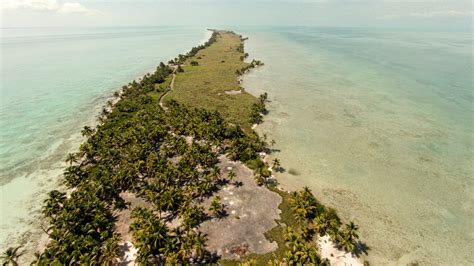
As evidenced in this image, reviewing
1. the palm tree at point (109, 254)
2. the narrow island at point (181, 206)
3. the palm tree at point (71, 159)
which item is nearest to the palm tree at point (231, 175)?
the narrow island at point (181, 206)

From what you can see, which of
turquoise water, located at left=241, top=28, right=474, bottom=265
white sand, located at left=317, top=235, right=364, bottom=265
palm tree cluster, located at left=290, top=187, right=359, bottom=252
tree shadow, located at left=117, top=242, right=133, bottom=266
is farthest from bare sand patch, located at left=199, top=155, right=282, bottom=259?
tree shadow, located at left=117, top=242, right=133, bottom=266

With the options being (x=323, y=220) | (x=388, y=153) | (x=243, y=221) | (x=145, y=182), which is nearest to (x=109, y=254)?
(x=145, y=182)

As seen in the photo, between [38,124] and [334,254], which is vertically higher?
[38,124]

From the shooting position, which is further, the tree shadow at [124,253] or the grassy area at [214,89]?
the grassy area at [214,89]

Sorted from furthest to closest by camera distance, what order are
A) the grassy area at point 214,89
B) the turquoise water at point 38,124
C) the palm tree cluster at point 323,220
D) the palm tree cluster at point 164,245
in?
the grassy area at point 214,89 → the turquoise water at point 38,124 → the palm tree cluster at point 323,220 → the palm tree cluster at point 164,245

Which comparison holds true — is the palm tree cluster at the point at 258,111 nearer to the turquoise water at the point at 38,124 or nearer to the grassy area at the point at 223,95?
the grassy area at the point at 223,95

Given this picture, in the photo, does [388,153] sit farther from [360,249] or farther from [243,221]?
[243,221]
